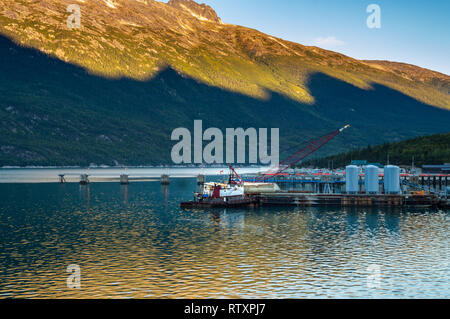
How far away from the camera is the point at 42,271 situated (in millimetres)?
59656

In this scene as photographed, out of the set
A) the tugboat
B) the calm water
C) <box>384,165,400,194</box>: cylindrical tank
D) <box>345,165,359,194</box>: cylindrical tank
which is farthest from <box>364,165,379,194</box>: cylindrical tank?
the tugboat

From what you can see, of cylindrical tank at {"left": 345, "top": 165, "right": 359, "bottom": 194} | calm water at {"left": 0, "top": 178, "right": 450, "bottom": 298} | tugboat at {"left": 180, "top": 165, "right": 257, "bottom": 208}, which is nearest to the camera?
calm water at {"left": 0, "top": 178, "right": 450, "bottom": 298}

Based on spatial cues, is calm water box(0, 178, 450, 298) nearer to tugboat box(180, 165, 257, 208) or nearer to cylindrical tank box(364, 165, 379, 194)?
tugboat box(180, 165, 257, 208)

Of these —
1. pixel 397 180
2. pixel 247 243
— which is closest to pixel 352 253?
pixel 247 243

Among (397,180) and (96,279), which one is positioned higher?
(397,180)

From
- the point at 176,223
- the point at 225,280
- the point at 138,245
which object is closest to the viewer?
the point at 225,280

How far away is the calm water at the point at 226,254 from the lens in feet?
173

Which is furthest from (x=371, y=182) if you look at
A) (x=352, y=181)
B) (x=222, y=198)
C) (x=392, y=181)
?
(x=222, y=198)

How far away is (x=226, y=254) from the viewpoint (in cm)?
6925

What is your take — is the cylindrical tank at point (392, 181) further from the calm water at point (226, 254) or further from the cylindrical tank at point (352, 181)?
the calm water at point (226, 254)

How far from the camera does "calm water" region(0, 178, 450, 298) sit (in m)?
52.7

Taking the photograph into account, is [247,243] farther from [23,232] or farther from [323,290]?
[23,232]

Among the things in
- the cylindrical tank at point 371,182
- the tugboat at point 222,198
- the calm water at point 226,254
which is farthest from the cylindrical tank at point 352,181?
the tugboat at point 222,198
